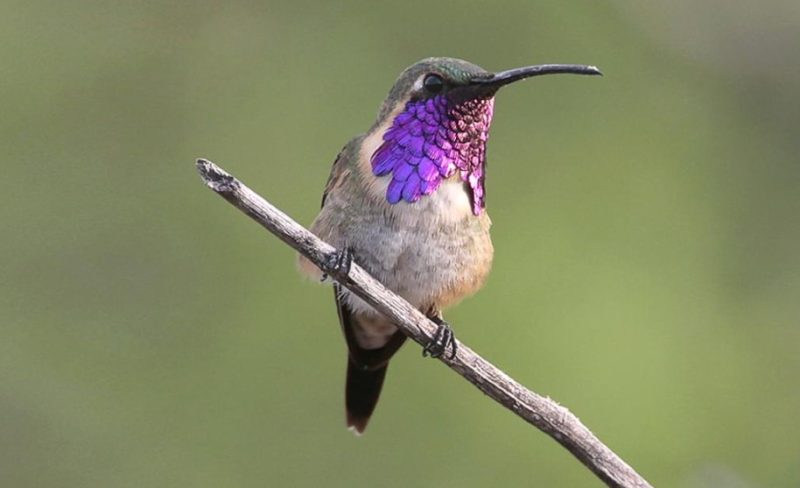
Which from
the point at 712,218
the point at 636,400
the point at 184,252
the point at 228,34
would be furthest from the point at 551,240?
the point at 228,34

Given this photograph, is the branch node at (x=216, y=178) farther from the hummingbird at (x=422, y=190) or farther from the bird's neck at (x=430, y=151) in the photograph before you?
the bird's neck at (x=430, y=151)

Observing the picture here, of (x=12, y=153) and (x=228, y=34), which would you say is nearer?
(x=12, y=153)

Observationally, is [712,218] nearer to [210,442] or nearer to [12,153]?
[210,442]

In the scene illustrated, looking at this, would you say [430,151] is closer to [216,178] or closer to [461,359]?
[461,359]

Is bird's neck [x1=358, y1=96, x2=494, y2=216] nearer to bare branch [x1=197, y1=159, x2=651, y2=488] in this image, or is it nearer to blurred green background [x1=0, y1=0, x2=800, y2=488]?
bare branch [x1=197, y1=159, x2=651, y2=488]

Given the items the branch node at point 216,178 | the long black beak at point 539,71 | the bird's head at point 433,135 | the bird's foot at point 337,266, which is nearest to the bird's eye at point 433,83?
the bird's head at point 433,135

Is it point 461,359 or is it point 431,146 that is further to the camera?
point 431,146

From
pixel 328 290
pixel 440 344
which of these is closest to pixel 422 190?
pixel 440 344
